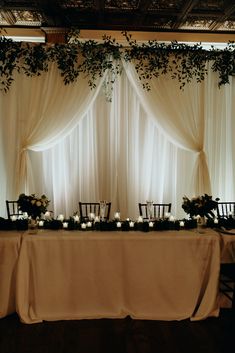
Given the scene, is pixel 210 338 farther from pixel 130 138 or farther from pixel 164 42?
pixel 164 42

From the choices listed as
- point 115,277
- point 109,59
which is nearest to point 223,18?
point 109,59

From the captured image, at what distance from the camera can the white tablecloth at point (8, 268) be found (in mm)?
2906

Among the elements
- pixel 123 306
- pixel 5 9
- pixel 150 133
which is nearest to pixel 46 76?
pixel 5 9

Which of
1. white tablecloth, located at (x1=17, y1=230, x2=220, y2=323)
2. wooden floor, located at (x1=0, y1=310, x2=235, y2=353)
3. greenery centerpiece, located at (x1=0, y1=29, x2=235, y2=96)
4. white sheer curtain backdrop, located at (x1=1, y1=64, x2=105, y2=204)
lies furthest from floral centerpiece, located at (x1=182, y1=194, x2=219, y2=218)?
white sheer curtain backdrop, located at (x1=1, y1=64, x2=105, y2=204)

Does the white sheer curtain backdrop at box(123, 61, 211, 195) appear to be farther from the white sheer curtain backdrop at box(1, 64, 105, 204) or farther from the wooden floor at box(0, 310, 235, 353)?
the wooden floor at box(0, 310, 235, 353)

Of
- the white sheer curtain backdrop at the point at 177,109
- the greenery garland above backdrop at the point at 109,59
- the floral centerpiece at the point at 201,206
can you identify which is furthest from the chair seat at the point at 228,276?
the greenery garland above backdrop at the point at 109,59

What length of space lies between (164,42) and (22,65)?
7.10 feet

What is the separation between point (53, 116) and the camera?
469 cm

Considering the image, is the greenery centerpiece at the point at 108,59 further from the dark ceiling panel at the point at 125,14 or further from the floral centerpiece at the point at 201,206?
the floral centerpiece at the point at 201,206

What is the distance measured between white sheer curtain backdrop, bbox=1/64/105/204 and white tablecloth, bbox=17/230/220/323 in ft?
6.83

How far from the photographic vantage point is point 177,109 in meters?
4.80

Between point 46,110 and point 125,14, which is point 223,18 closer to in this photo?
point 125,14

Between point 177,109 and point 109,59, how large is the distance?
1244mm

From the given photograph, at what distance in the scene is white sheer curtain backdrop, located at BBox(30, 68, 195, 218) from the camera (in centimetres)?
510
